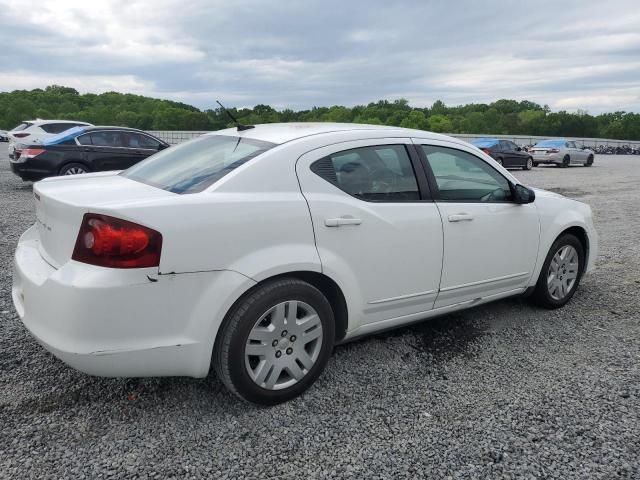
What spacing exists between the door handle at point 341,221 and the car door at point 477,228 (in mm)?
738

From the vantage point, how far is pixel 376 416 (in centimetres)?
290

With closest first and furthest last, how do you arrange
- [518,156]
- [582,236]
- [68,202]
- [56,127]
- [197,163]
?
[68,202] → [197,163] → [582,236] → [56,127] → [518,156]

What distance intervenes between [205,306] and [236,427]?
0.68 meters

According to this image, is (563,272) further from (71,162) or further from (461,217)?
(71,162)

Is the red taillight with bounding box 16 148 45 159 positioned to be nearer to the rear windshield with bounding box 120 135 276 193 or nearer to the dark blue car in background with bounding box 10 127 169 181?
the dark blue car in background with bounding box 10 127 169 181

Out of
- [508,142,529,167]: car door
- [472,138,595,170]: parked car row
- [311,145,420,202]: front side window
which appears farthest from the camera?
[508,142,529,167]: car door

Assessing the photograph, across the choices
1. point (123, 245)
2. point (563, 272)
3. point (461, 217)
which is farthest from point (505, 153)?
point (123, 245)

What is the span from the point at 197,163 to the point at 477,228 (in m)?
1.94

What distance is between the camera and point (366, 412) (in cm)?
294

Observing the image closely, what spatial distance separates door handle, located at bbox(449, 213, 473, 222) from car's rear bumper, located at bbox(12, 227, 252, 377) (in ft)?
5.21

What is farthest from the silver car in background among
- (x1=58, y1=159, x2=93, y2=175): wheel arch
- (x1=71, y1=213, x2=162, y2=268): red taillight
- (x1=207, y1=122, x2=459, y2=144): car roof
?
(x1=71, y1=213, x2=162, y2=268): red taillight

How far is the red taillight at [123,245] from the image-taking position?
2.46 meters

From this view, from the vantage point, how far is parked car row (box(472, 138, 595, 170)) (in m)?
21.8

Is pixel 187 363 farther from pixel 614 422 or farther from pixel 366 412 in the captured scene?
pixel 614 422
